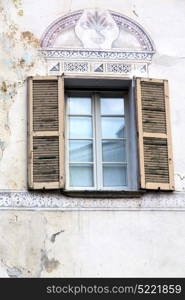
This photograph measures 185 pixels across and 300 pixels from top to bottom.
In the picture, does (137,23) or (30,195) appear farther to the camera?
(137,23)

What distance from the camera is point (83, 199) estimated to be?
431 inches

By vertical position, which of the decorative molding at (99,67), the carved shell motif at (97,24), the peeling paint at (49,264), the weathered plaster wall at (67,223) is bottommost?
the peeling paint at (49,264)

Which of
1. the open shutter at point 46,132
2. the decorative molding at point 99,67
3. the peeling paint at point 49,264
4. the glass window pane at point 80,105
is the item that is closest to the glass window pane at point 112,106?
the glass window pane at point 80,105

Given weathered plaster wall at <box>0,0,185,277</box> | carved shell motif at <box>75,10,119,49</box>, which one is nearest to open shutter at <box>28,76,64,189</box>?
weathered plaster wall at <box>0,0,185,277</box>

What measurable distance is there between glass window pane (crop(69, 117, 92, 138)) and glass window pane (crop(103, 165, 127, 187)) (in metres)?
0.48

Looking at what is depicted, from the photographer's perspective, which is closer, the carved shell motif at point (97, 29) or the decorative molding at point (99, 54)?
the decorative molding at point (99, 54)

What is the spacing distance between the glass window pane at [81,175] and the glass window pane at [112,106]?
0.77 m

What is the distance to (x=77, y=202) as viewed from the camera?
10.9 meters

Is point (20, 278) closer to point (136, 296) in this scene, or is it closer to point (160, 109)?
point (136, 296)

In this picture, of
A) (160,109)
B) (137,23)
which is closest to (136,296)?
(160,109)

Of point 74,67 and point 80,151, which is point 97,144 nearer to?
point 80,151

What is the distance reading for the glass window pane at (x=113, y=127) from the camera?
457 inches

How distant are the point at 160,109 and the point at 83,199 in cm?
151

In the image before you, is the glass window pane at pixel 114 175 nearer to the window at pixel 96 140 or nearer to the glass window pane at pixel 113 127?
the window at pixel 96 140
